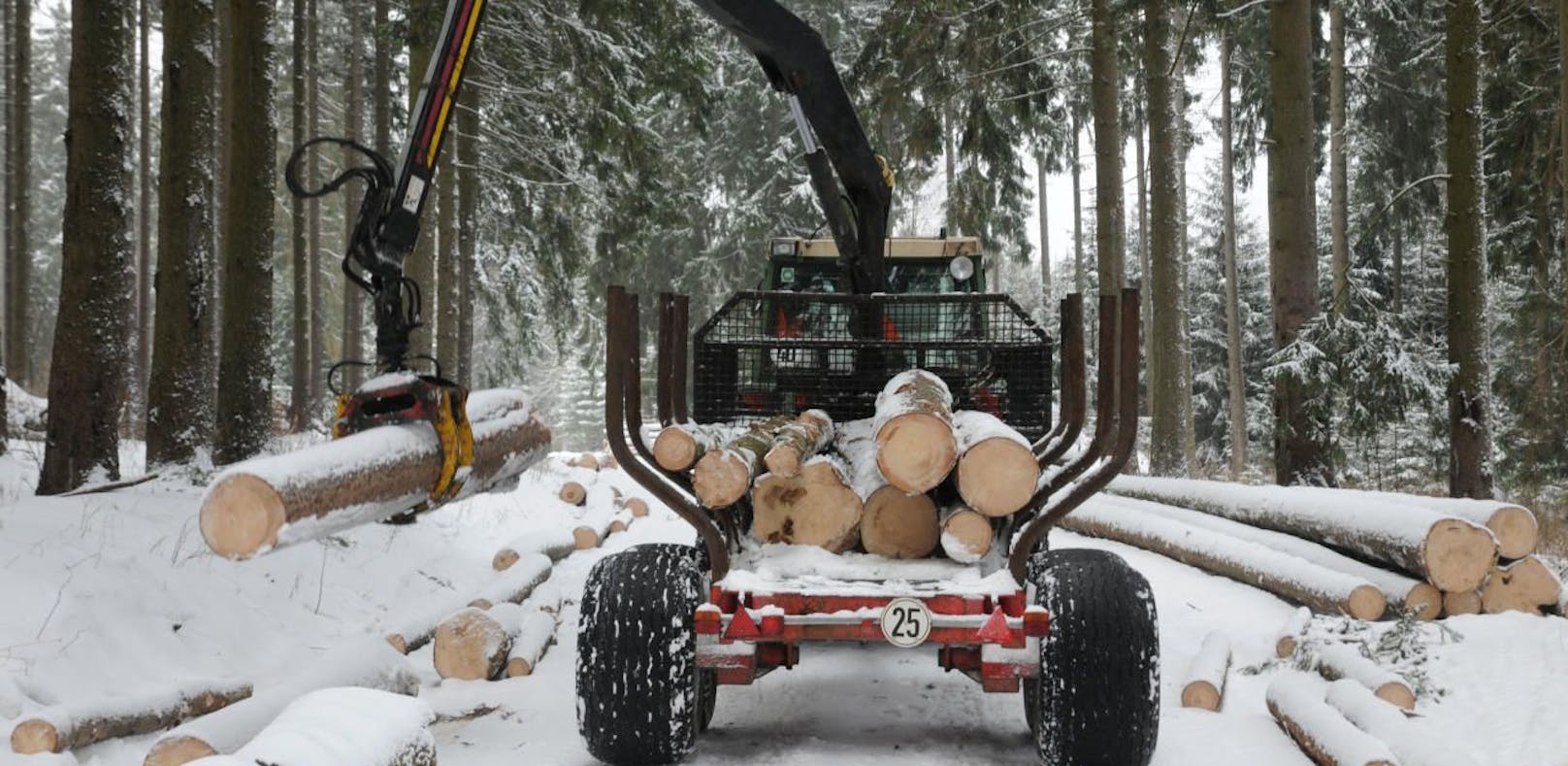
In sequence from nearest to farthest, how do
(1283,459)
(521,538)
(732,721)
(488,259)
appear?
(732,721) → (521,538) → (1283,459) → (488,259)

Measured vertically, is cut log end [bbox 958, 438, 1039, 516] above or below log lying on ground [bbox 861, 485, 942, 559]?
above

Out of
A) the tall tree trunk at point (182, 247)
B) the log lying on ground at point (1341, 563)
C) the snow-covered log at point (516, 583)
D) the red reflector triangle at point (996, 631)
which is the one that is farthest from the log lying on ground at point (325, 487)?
the log lying on ground at point (1341, 563)

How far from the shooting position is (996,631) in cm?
405

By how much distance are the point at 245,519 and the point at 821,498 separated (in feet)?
6.99

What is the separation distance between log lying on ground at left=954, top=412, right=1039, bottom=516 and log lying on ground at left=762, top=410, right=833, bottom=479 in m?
0.70

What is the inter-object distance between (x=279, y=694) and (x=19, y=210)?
610 inches

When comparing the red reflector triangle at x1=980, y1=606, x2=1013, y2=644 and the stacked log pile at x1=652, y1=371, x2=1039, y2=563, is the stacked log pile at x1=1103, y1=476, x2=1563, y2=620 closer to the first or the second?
the stacked log pile at x1=652, y1=371, x2=1039, y2=563

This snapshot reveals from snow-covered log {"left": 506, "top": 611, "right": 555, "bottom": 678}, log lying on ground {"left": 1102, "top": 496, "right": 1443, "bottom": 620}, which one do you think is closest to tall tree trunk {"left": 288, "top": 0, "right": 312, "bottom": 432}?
snow-covered log {"left": 506, "top": 611, "right": 555, "bottom": 678}

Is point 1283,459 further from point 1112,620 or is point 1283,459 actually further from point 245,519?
point 245,519

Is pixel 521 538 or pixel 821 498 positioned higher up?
pixel 821 498

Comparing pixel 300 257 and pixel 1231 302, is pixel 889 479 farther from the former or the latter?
pixel 1231 302

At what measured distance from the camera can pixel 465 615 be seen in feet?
19.5

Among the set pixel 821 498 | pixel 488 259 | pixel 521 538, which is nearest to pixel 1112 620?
pixel 821 498

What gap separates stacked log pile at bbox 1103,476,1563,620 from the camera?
232 inches
